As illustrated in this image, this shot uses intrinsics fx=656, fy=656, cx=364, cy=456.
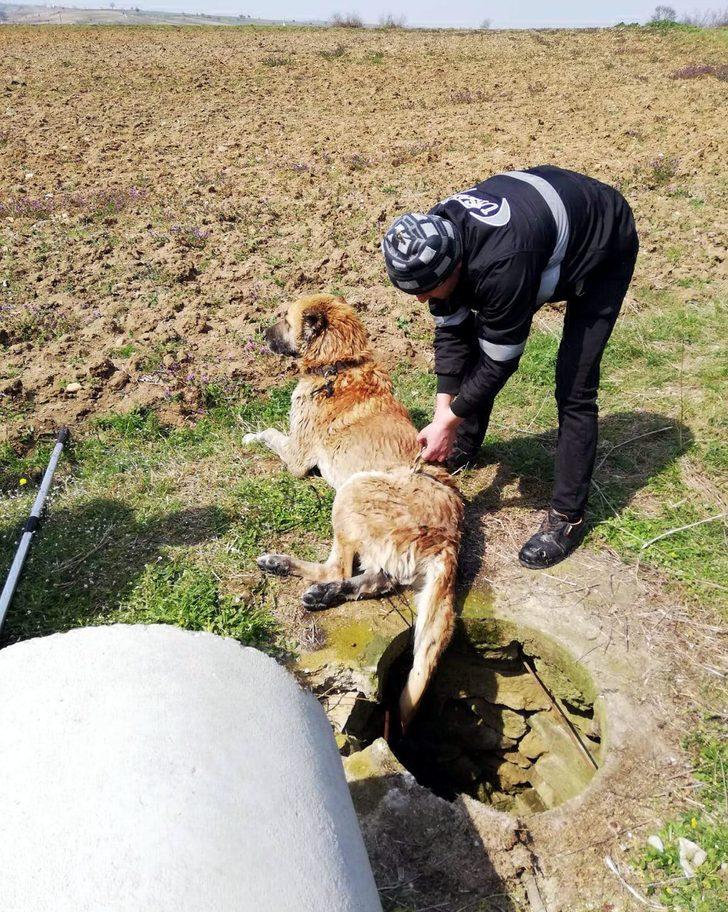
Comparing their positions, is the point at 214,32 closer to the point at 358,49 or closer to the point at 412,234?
the point at 358,49

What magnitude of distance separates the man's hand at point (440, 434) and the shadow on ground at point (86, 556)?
62.5 inches

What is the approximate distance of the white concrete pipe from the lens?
155cm

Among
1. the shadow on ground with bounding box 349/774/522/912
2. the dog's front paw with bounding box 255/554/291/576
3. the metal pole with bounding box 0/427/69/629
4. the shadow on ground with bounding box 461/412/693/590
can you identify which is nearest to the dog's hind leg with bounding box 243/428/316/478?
the dog's front paw with bounding box 255/554/291/576

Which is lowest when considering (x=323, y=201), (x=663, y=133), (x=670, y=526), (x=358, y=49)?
(x=670, y=526)

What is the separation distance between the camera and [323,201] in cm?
1018

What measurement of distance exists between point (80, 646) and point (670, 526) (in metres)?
3.99

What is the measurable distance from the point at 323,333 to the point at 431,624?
7.50 ft

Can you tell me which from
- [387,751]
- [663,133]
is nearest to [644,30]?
[663,133]

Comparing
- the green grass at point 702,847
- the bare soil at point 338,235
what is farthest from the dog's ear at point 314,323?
the green grass at point 702,847

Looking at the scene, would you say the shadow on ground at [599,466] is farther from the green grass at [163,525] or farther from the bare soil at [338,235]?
the green grass at [163,525]

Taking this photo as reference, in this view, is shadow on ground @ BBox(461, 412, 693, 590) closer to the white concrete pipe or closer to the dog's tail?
the dog's tail

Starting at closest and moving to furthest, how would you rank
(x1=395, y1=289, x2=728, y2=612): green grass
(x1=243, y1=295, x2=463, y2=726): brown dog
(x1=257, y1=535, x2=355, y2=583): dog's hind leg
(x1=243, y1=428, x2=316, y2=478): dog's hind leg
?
(x1=243, y1=295, x2=463, y2=726): brown dog < (x1=257, y1=535, x2=355, y2=583): dog's hind leg < (x1=395, y1=289, x2=728, y2=612): green grass < (x1=243, y1=428, x2=316, y2=478): dog's hind leg

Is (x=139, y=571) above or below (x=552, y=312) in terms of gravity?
below

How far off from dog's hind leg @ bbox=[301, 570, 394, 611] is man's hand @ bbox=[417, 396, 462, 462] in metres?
0.82
